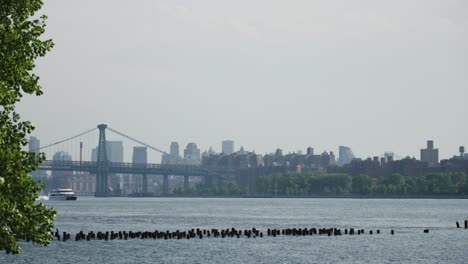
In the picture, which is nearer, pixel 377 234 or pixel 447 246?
pixel 447 246

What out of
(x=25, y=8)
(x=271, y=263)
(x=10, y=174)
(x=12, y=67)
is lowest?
(x=271, y=263)

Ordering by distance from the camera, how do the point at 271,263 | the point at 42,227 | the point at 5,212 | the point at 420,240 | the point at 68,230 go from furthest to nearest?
the point at 68,230 < the point at 420,240 < the point at 271,263 < the point at 42,227 < the point at 5,212

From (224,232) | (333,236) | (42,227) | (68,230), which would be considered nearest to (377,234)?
(333,236)

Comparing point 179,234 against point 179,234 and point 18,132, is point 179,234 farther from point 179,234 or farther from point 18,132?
point 18,132

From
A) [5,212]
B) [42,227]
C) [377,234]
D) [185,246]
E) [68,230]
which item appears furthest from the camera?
[68,230]

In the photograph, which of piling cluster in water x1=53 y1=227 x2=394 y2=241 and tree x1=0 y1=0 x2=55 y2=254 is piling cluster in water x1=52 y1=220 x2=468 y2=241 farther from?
tree x1=0 y1=0 x2=55 y2=254

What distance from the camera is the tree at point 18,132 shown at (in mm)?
27453

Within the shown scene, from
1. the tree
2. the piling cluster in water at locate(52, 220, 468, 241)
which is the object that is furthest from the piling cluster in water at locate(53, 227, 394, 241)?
the tree

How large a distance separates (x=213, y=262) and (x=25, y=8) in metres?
42.6

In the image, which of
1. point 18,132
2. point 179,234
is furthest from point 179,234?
point 18,132

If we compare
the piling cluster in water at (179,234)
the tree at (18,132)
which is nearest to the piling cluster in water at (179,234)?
the piling cluster in water at (179,234)

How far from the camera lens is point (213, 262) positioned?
69.5m

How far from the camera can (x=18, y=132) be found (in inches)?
1131

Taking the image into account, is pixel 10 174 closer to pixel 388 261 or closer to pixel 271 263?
pixel 271 263
